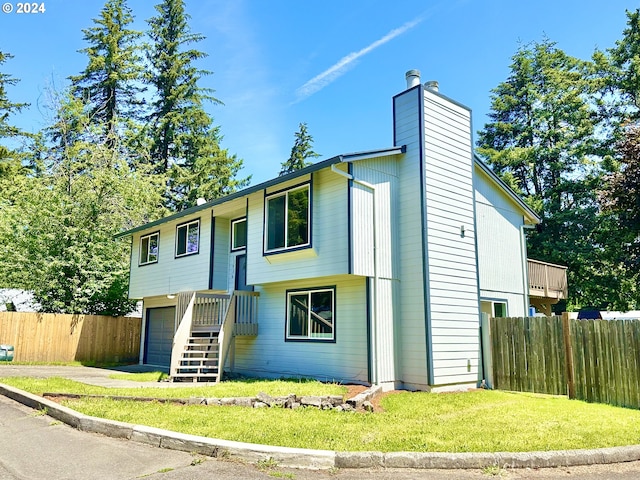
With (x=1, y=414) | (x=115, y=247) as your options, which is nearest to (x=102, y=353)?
(x=115, y=247)

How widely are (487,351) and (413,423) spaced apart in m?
5.31

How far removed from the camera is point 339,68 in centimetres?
1850

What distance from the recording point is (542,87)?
1190 inches

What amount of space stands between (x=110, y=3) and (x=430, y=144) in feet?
98.5

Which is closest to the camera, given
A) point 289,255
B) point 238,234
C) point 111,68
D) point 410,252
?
point 410,252

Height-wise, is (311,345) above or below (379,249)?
below

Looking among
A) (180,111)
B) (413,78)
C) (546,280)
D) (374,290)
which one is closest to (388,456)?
(374,290)

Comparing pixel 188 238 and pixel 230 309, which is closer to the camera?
pixel 230 309

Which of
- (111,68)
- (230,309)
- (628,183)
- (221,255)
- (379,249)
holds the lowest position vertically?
(230,309)

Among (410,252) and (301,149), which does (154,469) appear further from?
(301,149)

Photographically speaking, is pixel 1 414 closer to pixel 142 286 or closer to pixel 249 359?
pixel 249 359

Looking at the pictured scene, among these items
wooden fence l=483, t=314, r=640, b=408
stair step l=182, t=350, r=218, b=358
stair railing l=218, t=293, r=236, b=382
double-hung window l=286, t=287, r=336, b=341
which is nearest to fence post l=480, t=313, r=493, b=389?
wooden fence l=483, t=314, r=640, b=408

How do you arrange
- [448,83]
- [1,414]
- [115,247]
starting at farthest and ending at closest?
[115,247] < [448,83] < [1,414]

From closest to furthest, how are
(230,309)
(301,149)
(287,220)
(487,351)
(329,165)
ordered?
(329,165), (487,351), (287,220), (230,309), (301,149)
